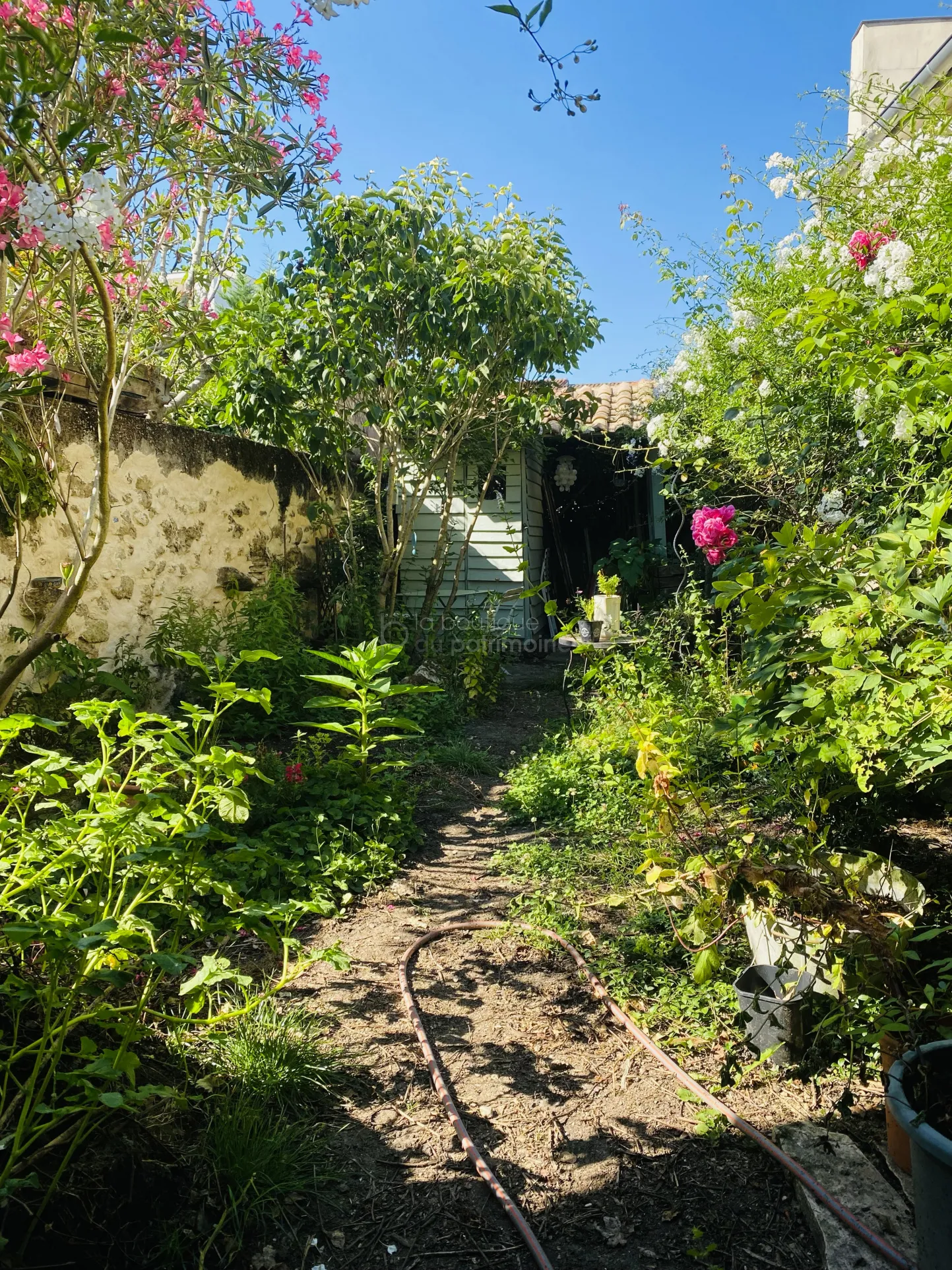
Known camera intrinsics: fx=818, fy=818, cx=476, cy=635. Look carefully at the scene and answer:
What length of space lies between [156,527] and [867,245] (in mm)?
4052

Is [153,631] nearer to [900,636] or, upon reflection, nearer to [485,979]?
[485,979]

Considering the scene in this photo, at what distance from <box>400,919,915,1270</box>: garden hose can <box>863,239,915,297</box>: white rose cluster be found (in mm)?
2595

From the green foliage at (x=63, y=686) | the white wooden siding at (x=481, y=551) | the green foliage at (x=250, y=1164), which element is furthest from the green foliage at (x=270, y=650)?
the green foliage at (x=250, y=1164)

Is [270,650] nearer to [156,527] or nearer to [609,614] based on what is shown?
[156,527]

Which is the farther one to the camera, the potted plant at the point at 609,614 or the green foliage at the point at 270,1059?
the potted plant at the point at 609,614

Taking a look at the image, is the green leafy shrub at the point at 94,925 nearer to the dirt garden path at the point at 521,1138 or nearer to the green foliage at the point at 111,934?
the green foliage at the point at 111,934

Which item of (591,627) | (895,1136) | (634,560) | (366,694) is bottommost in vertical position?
(895,1136)

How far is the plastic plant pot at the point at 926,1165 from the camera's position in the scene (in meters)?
1.45

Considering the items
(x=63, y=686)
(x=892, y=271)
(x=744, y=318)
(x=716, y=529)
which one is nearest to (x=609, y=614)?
(x=716, y=529)

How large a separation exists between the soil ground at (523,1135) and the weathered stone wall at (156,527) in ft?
7.64

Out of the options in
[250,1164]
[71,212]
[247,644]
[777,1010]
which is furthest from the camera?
[247,644]

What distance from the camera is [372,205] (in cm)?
570

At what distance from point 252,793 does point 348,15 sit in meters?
3.04

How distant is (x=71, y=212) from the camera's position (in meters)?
1.95
